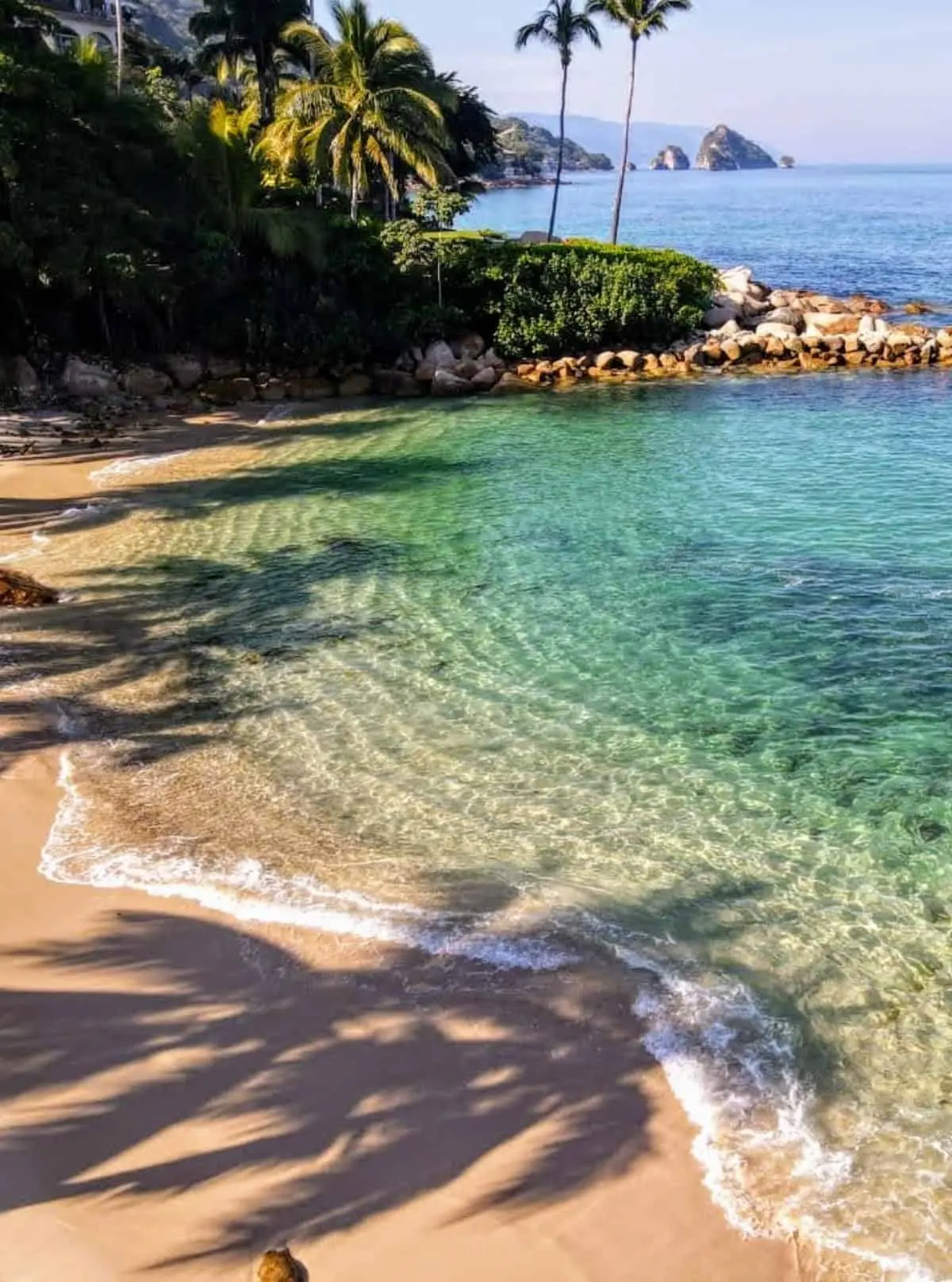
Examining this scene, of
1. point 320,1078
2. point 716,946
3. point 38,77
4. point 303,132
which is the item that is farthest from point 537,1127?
point 303,132

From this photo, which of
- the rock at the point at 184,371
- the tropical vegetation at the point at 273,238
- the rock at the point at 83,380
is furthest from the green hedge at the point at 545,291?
the rock at the point at 83,380

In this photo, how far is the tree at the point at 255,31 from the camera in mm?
43719

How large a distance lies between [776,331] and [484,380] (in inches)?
484

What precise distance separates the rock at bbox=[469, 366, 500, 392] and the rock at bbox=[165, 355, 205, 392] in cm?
871

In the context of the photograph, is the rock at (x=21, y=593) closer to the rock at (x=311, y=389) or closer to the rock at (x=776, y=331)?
Answer: the rock at (x=311, y=389)

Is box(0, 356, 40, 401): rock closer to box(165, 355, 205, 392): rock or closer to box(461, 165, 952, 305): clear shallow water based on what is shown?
box(165, 355, 205, 392): rock

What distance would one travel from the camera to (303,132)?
114 ft

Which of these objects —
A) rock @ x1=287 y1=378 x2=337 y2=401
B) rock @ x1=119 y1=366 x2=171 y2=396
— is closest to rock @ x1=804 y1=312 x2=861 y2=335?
rock @ x1=287 y1=378 x2=337 y2=401

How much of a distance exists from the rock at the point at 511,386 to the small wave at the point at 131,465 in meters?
11.7

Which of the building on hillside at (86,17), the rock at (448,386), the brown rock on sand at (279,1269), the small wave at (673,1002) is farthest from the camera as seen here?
the building on hillside at (86,17)

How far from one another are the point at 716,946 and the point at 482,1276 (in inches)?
139

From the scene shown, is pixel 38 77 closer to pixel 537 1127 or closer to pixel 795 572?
pixel 795 572

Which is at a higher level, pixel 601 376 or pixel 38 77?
pixel 38 77

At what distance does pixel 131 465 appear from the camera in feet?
80.8
